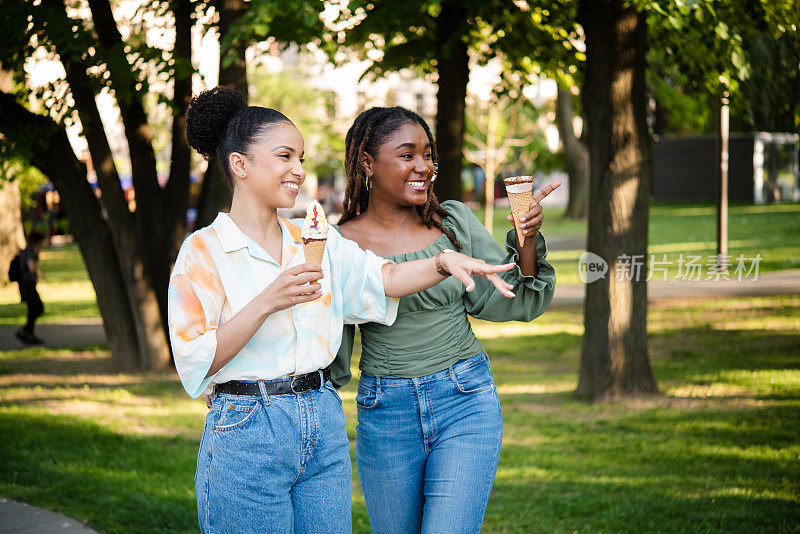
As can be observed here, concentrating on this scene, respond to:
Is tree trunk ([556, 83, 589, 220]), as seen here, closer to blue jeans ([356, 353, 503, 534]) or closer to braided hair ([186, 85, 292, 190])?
blue jeans ([356, 353, 503, 534])

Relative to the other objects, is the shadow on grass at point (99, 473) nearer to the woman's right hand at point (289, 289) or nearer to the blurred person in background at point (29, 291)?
the woman's right hand at point (289, 289)

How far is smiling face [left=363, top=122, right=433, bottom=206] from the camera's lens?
3.30 meters

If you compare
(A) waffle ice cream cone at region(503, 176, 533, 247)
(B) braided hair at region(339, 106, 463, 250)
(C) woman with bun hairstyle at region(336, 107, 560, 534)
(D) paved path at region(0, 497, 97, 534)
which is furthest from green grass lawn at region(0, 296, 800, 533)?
(A) waffle ice cream cone at region(503, 176, 533, 247)

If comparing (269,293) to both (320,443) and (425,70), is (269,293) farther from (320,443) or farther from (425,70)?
(425,70)

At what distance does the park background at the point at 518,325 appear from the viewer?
6141mm

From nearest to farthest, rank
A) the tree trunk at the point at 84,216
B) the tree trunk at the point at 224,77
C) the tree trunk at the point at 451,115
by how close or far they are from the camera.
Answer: the tree trunk at the point at 224,77 < the tree trunk at the point at 84,216 < the tree trunk at the point at 451,115

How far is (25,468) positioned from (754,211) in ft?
106

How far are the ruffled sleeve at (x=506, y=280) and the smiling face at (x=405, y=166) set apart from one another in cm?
23

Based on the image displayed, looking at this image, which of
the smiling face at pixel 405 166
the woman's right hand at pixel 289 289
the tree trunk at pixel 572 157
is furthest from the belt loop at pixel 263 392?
the tree trunk at pixel 572 157

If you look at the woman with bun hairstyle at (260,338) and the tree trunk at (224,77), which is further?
the tree trunk at (224,77)

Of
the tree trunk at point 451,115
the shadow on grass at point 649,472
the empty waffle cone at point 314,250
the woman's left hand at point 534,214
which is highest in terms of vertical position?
the tree trunk at point 451,115

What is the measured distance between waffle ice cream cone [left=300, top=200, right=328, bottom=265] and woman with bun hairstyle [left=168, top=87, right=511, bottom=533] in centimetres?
9

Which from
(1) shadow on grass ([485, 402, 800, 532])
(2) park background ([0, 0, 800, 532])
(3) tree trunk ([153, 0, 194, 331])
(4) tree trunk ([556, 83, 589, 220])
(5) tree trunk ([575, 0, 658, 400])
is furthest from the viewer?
(4) tree trunk ([556, 83, 589, 220])

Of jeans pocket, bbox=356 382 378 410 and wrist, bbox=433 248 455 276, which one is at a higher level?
wrist, bbox=433 248 455 276
